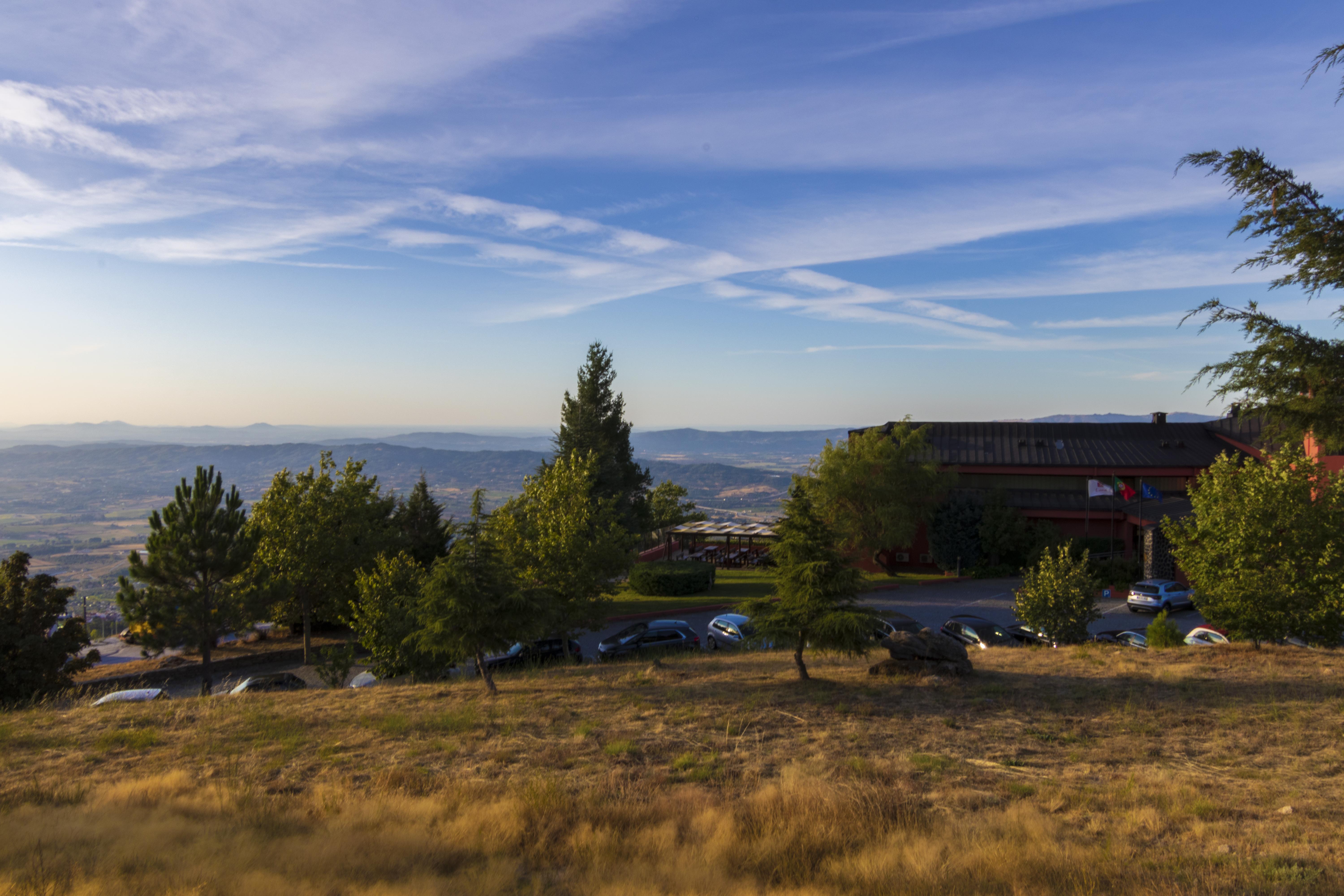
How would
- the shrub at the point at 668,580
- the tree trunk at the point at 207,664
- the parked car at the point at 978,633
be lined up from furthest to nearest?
the shrub at the point at 668,580 → the parked car at the point at 978,633 → the tree trunk at the point at 207,664

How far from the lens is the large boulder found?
15.5 m

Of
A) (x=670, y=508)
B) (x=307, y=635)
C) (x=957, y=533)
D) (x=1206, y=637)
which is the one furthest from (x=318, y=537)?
(x=957, y=533)

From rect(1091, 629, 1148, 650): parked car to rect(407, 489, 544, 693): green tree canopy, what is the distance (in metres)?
18.0

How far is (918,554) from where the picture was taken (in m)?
43.5

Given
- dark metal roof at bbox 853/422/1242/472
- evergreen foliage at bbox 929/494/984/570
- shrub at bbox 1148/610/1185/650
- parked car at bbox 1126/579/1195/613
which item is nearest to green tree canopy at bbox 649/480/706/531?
dark metal roof at bbox 853/422/1242/472

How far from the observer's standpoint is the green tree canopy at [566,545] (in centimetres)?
2180

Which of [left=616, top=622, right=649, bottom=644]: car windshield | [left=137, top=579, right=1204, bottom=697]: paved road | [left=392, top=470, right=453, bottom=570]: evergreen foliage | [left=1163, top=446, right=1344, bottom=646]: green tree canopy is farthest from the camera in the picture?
[left=392, top=470, right=453, bottom=570]: evergreen foliage

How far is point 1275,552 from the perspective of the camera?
16.1 m

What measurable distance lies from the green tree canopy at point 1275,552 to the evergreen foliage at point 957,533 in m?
23.4

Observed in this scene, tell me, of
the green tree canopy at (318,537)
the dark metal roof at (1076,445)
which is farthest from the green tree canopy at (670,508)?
the green tree canopy at (318,537)

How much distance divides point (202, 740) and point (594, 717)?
266 inches

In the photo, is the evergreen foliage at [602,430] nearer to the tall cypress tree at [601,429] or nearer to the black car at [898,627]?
the tall cypress tree at [601,429]

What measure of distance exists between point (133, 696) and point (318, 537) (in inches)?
346

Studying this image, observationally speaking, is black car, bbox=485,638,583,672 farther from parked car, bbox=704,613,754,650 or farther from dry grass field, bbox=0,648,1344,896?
dry grass field, bbox=0,648,1344,896
